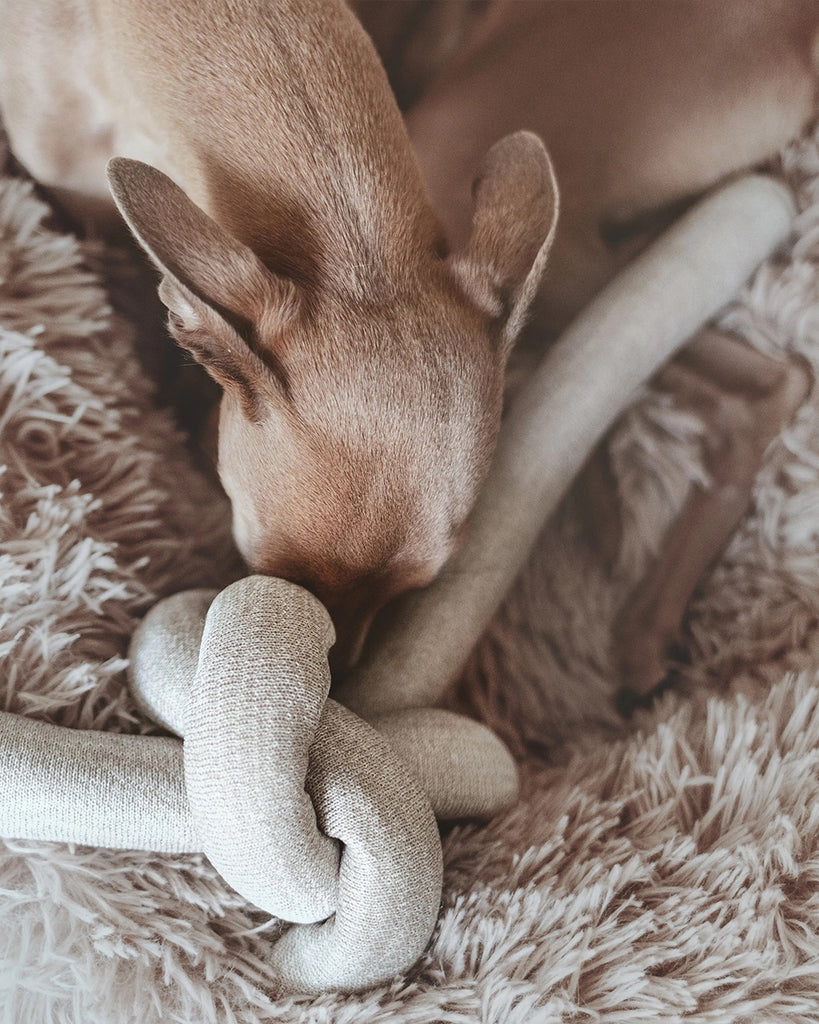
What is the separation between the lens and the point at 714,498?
1680 millimetres

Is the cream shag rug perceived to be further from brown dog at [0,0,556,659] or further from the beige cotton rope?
brown dog at [0,0,556,659]

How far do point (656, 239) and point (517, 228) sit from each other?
2.01 feet

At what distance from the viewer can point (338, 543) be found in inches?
43.5

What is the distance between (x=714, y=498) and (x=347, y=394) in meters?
0.91

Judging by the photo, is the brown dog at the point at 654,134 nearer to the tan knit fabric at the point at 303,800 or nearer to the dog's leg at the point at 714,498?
the dog's leg at the point at 714,498

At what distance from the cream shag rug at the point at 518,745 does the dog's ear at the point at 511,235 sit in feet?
1.94

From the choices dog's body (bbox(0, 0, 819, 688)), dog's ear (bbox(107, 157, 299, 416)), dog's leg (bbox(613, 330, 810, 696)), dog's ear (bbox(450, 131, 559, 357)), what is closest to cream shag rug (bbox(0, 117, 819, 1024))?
dog's leg (bbox(613, 330, 810, 696))

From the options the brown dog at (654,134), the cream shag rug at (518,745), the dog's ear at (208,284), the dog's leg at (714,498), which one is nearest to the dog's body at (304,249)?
the dog's ear at (208,284)

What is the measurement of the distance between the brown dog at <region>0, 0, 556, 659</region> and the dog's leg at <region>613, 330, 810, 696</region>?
59 cm

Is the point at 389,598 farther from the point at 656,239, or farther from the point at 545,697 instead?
the point at 656,239

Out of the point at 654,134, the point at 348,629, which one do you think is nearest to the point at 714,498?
the point at 654,134

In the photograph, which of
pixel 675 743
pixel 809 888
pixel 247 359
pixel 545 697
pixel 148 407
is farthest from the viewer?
pixel 545 697

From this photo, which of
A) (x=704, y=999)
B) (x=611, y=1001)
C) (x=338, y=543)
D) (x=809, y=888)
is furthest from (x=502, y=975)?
(x=338, y=543)

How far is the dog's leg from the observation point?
5.36ft
